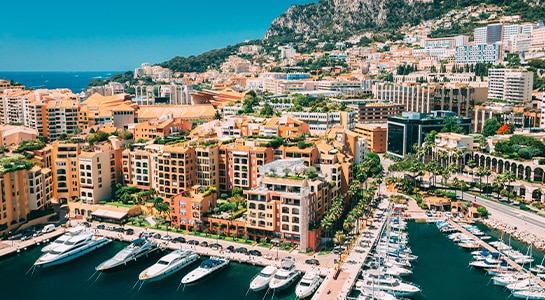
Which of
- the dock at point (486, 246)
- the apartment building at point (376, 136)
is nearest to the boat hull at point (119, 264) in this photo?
the dock at point (486, 246)

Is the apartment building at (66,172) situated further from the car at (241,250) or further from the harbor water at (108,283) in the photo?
the car at (241,250)

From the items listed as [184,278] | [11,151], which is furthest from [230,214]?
[11,151]

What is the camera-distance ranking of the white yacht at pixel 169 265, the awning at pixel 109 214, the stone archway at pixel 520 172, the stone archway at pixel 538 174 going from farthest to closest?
the stone archway at pixel 520 172 < the stone archway at pixel 538 174 < the awning at pixel 109 214 < the white yacht at pixel 169 265

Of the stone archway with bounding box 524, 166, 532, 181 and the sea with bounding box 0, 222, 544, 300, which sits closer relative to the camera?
the sea with bounding box 0, 222, 544, 300

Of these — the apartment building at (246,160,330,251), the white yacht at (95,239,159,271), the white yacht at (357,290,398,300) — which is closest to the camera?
the white yacht at (357,290,398,300)

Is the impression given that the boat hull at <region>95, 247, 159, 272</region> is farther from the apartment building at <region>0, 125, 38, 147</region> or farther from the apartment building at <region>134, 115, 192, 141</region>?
the apartment building at <region>0, 125, 38, 147</region>

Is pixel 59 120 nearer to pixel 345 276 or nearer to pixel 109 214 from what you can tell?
pixel 109 214

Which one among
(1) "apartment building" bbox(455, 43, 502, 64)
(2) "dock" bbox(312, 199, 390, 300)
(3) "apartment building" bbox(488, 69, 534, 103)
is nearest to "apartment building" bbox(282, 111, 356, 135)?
(2) "dock" bbox(312, 199, 390, 300)
